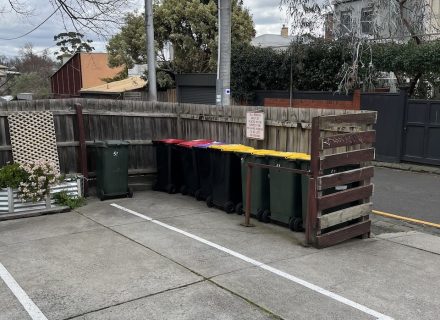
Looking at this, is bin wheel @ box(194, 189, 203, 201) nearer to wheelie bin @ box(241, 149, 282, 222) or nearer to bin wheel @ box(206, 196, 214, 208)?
bin wheel @ box(206, 196, 214, 208)

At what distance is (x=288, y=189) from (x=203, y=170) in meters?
2.23

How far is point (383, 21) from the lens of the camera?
14.4 metres

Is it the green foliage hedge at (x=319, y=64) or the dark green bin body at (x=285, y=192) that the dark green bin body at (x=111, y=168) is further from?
the green foliage hedge at (x=319, y=64)

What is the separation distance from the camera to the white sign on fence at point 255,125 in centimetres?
823

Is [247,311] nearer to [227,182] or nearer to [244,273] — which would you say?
[244,273]

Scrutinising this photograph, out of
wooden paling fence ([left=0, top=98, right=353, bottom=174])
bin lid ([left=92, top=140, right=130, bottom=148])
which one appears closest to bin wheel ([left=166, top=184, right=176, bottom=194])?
wooden paling fence ([left=0, top=98, right=353, bottom=174])

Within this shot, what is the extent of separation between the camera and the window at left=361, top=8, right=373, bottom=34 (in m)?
14.6

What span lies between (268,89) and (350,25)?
12.4 ft

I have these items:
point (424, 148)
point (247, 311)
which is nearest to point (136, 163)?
point (247, 311)

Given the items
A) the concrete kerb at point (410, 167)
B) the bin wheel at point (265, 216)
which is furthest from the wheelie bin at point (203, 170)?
the concrete kerb at point (410, 167)

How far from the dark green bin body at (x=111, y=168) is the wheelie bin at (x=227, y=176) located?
1.94 metres

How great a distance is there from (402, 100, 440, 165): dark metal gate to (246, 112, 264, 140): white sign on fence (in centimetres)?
597

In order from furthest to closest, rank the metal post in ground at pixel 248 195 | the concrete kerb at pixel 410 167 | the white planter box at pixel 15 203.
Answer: the concrete kerb at pixel 410 167
the white planter box at pixel 15 203
the metal post in ground at pixel 248 195

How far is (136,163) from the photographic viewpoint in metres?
10.1
